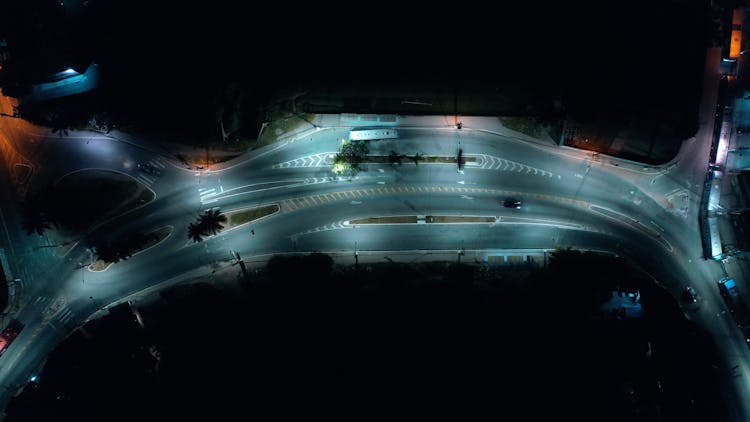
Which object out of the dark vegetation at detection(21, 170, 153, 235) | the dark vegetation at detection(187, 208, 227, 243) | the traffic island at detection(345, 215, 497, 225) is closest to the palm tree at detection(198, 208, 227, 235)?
the dark vegetation at detection(187, 208, 227, 243)

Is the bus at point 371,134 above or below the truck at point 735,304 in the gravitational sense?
above

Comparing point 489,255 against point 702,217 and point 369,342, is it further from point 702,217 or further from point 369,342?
point 702,217

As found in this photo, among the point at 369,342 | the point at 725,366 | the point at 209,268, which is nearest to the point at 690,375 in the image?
the point at 725,366

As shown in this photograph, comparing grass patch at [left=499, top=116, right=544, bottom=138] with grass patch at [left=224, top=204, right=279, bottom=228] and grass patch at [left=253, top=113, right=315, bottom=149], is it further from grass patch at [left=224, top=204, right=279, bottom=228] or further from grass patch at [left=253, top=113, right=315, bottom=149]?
grass patch at [left=224, top=204, right=279, bottom=228]

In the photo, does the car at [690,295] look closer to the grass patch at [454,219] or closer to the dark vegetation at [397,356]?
the dark vegetation at [397,356]

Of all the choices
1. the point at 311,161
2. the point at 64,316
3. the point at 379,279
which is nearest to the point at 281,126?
the point at 311,161

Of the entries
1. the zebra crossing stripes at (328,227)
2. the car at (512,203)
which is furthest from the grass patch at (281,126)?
the car at (512,203)
